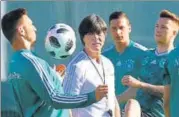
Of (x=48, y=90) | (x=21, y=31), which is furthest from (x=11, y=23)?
(x=48, y=90)

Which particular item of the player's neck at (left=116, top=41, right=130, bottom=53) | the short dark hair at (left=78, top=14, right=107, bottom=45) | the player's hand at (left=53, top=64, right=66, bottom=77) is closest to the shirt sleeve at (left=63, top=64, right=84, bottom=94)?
the short dark hair at (left=78, top=14, right=107, bottom=45)

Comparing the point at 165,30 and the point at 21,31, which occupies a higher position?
the point at 21,31

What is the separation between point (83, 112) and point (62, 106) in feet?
2.05

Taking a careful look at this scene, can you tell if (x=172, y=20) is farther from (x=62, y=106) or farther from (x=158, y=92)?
(x=62, y=106)

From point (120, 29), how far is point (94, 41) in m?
0.85

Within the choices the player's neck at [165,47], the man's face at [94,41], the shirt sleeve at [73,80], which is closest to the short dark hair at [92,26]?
the man's face at [94,41]

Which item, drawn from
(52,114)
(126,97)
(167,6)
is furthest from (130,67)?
(167,6)

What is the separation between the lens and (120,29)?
629 cm

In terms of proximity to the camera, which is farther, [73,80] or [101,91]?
[73,80]

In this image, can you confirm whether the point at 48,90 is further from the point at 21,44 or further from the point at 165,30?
the point at 165,30

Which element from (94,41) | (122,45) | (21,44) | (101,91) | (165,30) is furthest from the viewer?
(122,45)

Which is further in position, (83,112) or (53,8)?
(53,8)

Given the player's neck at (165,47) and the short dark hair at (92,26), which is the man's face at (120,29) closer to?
the player's neck at (165,47)

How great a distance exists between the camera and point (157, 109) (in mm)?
6066
